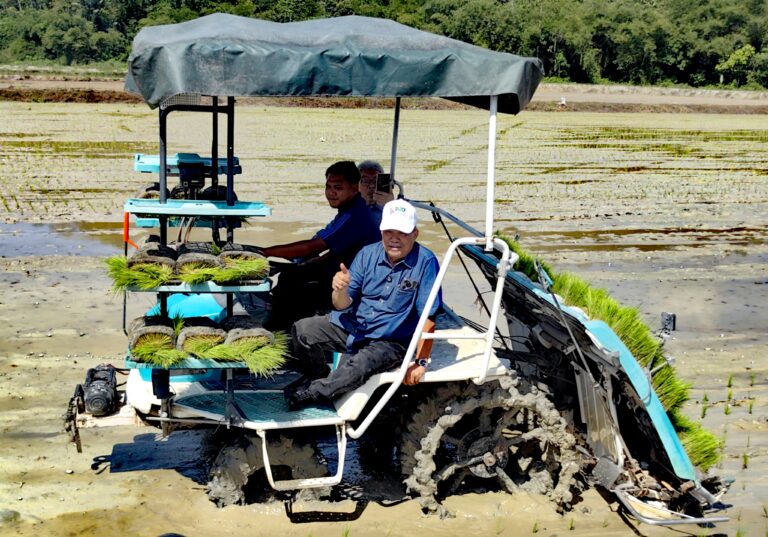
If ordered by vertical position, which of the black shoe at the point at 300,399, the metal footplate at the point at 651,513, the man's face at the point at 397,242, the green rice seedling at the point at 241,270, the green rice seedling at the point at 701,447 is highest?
the man's face at the point at 397,242

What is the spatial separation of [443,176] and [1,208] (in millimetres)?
8860

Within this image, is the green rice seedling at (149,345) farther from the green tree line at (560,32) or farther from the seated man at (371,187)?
the green tree line at (560,32)

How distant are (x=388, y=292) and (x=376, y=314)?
0.14 meters

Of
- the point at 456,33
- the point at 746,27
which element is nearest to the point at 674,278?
the point at 456,33

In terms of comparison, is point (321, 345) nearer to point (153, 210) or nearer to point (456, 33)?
point (153, 210)

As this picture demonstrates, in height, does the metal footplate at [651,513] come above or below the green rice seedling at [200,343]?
below

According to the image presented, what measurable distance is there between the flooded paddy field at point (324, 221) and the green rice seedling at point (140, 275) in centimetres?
140

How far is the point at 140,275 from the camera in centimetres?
511

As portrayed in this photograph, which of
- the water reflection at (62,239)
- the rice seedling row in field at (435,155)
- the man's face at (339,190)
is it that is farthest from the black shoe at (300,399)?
the rice seedling row in field at (435,155)

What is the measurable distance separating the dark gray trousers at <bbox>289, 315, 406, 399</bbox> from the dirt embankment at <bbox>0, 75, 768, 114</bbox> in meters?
24.9

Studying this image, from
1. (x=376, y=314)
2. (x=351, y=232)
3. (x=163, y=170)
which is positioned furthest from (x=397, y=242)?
(x=163, y=170)

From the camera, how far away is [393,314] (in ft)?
18.4

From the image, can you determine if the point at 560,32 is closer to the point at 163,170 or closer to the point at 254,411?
the point at 254,411

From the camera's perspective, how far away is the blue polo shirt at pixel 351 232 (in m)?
6.23
